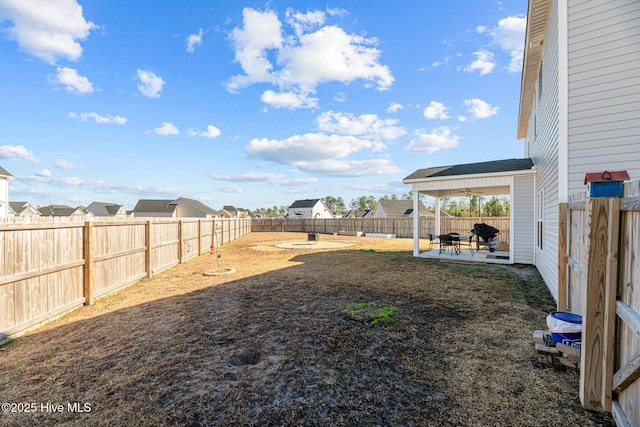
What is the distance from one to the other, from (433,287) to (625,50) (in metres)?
5.22

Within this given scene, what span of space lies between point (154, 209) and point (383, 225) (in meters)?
36.9

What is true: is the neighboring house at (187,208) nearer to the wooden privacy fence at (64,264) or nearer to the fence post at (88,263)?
the wooden privacy fence at (64,264)

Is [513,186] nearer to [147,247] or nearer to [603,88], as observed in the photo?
[603,88]

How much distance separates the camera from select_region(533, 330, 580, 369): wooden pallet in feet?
9.22

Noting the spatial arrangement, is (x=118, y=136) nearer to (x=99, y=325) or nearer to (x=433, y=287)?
(x=99, y=325)

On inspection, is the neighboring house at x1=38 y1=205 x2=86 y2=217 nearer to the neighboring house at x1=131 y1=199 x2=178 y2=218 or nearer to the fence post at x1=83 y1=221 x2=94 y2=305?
the neighboring house at x1=131 y1=199 x2=178 y2=218

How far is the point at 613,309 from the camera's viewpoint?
80.6 inches

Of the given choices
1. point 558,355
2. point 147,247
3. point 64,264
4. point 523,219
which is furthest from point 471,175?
point 64,264

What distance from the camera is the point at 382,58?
12.7 meters

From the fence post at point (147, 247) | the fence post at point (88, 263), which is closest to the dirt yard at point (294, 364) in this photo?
the fence post at point (88, 263)

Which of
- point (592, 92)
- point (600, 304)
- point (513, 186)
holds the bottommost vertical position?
point (600, 304)

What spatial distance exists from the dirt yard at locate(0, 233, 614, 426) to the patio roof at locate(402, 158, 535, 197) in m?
5.06

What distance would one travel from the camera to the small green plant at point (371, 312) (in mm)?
4367

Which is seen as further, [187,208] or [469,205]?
[187,208]
